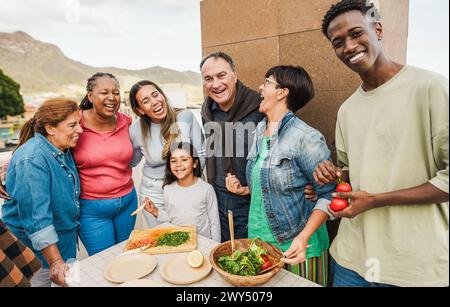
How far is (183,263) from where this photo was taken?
119 centimetres

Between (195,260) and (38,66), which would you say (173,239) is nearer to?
(195,260)

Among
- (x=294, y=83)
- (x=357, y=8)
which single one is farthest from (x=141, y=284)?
(x=357, y=8)

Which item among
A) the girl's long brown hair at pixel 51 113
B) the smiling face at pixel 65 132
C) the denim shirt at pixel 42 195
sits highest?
the girl's long brown hair at pixel 51 113

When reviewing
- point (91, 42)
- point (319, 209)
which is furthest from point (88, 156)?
point (319, 209)

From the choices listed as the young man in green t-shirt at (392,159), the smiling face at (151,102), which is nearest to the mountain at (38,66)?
the smiling face at (151,102)

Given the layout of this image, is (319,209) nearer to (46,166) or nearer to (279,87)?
(279,87)

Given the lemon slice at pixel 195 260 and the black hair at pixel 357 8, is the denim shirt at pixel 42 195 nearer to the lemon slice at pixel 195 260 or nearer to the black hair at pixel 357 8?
the lemon slice at pixel 195 260

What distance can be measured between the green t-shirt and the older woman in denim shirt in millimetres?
912

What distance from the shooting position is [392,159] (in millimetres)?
844

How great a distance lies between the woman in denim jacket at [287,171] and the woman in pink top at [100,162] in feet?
3.02

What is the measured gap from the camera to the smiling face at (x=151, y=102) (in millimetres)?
1842

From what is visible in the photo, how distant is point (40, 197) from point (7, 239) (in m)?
0.50

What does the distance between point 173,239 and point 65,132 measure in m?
0.82

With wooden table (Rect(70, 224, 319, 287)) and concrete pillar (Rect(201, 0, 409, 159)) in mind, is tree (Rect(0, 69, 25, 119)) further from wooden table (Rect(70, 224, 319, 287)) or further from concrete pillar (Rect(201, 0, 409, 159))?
concrete pillar (Rect(201, 0, 409, 159))
